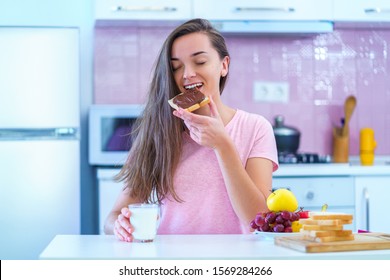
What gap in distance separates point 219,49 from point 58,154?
1768mm

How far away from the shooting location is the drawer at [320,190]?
12.1ft

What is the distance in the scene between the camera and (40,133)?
3689mm

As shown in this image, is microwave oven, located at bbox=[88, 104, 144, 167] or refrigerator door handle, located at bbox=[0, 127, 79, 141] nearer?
refrigerator door handle, located at bbox=[0, 127, 79, 141]

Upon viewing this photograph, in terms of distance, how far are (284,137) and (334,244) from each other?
2669mm

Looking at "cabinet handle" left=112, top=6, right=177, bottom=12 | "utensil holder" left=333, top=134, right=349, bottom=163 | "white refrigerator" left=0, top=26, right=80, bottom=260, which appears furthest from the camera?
"utensil holder" left=333, top=134, right=349, bottom=163

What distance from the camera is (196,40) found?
6.84 feet

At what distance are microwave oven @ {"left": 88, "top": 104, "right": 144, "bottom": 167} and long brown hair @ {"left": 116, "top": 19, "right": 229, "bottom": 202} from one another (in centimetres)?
166

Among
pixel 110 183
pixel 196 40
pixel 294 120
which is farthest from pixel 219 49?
pixel 294 120

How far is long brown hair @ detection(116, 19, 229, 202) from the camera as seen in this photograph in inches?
80.3

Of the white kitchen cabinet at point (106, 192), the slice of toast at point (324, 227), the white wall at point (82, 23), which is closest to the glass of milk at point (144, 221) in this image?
the slice of toast at point (324, 227)

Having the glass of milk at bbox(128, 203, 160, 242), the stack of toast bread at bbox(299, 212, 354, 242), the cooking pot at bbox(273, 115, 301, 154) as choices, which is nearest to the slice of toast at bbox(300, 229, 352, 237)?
the stack of toast bread at bbox(299, 212, 354, 242)

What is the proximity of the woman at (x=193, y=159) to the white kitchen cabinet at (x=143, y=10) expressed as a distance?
6.01 feet

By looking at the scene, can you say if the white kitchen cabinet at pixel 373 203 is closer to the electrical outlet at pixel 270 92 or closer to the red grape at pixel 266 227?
the electrical outlet at pixel 270 92

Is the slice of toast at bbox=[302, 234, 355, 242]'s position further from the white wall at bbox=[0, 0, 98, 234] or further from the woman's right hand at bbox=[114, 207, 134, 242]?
the white wall at bbox=[0, 0, 98, 234]
